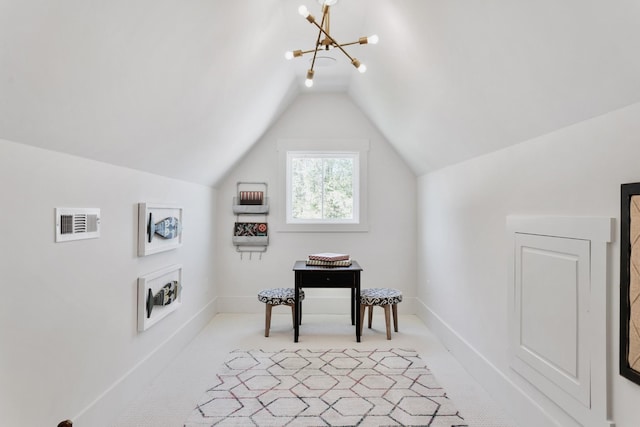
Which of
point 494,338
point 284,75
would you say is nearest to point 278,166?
→ point 284,75

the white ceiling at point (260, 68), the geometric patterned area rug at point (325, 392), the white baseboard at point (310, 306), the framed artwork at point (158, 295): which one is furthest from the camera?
the white baseboard at point (310, 306)

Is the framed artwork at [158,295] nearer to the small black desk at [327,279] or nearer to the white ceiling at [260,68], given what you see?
the white ceiling at [260,68]

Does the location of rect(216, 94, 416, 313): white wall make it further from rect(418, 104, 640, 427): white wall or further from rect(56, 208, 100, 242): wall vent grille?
rect(56, 208, 100, 242): wall vent grille

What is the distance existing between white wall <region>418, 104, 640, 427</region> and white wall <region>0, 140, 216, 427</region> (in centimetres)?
230

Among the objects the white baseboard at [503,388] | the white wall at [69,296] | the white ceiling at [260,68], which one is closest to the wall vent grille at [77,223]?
the white wall at [69,296]

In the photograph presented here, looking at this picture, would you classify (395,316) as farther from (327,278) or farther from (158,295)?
(158,295)

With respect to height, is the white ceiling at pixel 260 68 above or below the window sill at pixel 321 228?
above

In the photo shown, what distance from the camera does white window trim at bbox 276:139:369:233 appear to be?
4.58 m

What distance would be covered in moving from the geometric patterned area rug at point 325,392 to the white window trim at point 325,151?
164 centimetres

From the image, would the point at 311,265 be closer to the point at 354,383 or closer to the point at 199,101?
the point at 354,383

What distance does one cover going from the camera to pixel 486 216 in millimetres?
2658

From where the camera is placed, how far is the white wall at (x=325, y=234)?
4574 mm

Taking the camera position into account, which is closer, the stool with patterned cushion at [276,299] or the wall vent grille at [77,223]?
the wall vent grille at [77,223]

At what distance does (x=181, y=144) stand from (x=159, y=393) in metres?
1.69
